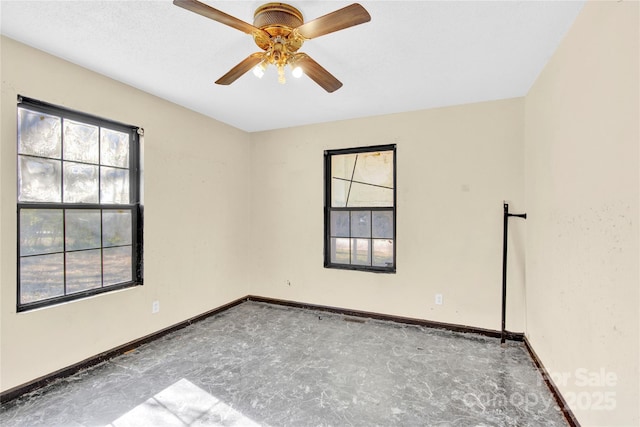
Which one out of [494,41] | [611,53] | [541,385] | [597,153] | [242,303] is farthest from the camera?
[242,303]

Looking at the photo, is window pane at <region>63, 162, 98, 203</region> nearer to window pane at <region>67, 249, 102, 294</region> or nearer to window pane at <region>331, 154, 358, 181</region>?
window pane at <region>67, 249, 102, 294</region>

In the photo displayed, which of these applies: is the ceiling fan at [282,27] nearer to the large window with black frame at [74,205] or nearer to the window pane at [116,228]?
the large window with black frame at [74,205]

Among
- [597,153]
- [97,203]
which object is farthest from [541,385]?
[97,203]

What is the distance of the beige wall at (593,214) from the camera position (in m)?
1.32

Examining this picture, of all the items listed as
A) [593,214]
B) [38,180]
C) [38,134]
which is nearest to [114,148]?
[38,134]

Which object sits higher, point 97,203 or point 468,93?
point 468,93

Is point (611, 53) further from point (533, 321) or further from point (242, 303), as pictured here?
point (242, 303)

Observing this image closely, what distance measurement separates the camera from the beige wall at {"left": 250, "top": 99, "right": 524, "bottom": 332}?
10.3 ft

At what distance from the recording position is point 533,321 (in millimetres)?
2729

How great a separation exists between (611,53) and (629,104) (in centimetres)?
34

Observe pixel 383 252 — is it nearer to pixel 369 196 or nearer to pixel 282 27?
pixel 369 196

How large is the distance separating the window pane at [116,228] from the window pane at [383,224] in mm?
2723

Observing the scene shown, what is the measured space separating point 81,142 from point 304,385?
108 inches

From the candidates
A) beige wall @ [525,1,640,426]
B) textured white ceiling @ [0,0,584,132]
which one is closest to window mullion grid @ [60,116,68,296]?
textured white ceiling @ [0,0,584,132]
